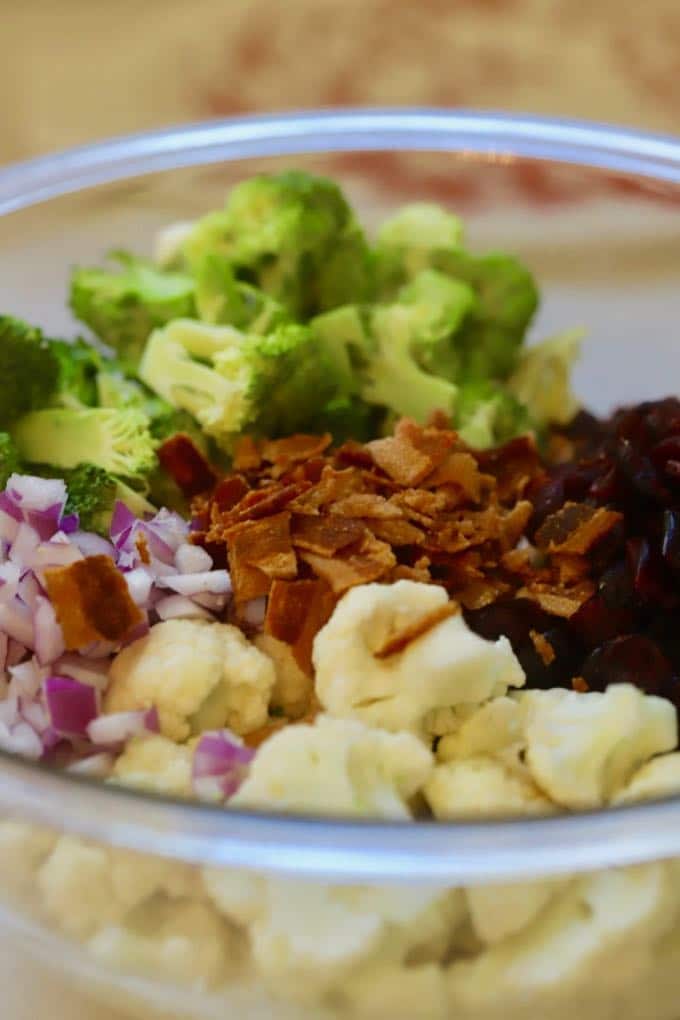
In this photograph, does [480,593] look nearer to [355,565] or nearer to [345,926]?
[355,565]

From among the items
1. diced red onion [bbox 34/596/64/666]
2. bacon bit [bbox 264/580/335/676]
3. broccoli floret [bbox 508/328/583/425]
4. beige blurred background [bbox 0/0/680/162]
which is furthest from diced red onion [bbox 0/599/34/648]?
beige blurred background [bbox 0/0/680/162]

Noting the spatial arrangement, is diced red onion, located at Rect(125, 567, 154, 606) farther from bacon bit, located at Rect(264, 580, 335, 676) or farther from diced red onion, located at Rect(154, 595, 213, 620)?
bacon bit, located at Rect(264, 580, 335, 676)

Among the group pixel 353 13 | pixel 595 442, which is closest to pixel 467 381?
pixel 595 442

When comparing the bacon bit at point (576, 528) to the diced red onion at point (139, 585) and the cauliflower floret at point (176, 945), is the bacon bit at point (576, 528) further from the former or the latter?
the cauliflower floret at point (176, 945)

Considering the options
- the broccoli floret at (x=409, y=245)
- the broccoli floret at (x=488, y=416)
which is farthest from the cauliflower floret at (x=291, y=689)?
the broccoli floret at (x=409, y=245)

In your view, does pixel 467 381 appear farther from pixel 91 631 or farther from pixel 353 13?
pixel 353 13
